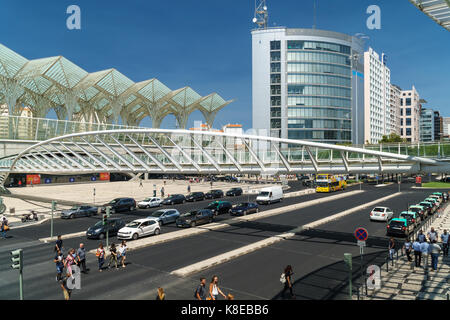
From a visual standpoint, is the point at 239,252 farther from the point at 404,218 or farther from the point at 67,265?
the point at 404,218

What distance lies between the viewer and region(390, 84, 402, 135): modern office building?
13925 centimetres

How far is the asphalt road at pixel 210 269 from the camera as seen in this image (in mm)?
12711

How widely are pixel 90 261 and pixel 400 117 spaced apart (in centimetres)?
16012

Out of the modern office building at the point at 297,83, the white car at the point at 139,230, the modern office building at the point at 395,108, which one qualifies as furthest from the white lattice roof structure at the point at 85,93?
the modern office building at the point at 395,108

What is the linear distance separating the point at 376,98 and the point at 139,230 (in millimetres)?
121629

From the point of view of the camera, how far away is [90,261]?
17.2 m

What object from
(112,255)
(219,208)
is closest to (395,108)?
(219,208)

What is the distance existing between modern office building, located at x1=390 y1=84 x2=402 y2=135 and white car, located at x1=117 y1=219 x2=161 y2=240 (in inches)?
5526

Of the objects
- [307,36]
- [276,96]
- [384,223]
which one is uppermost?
[307,36]

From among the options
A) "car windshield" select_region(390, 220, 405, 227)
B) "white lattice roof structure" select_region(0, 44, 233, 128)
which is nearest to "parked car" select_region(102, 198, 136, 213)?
"car windshield" select_region(390, 220, 405, 227)

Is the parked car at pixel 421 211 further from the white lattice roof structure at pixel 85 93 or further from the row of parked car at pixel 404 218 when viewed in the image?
the white lattice roof structure at pixel 85 93

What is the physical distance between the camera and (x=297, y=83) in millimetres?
84812
